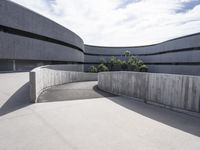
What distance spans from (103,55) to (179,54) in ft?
73.7

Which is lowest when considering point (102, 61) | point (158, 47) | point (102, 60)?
point (102, 61)

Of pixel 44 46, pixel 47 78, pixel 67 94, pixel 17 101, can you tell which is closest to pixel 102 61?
pixel 44 46

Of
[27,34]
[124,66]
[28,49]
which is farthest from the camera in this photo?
[124,66]

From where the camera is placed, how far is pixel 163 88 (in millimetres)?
7348

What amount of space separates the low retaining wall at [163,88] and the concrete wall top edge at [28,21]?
1519 cm

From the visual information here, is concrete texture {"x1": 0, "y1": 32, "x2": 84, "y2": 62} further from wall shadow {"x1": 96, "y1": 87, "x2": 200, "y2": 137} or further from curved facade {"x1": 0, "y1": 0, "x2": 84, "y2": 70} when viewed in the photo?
wall shadow {"x1": 96, "y1": 87, "x2": 200, "y2": 137}

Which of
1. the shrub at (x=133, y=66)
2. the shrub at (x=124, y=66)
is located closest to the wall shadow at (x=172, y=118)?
the shrub at (x=133, y=66)

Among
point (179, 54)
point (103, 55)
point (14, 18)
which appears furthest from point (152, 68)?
point (14, 18)

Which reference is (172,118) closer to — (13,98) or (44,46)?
(13,98)

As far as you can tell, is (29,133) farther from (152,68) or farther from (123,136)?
(152,68)

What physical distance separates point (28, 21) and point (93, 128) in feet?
67.3

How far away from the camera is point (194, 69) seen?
32875 millimetres

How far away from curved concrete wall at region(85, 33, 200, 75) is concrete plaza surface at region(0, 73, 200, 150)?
31.2 m

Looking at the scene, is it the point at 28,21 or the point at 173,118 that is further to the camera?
the point at 28,21
